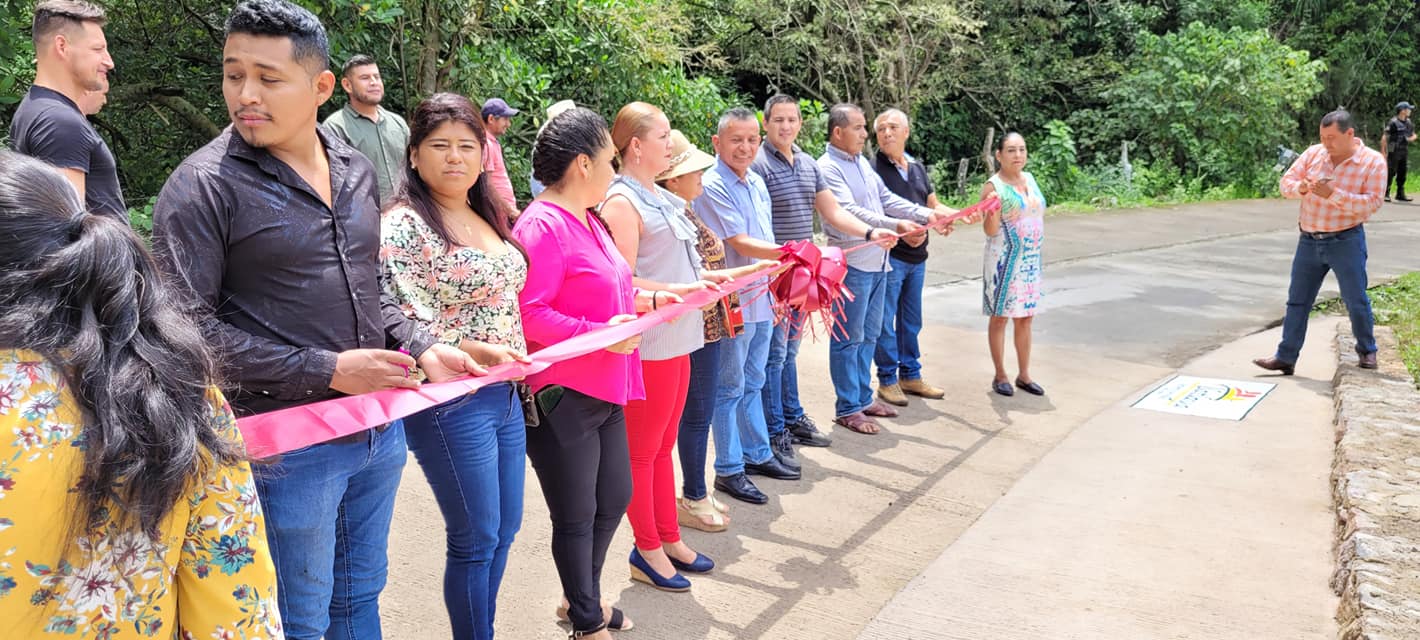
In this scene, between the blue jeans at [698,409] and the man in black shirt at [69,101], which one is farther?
the blue jeans at [698,409]

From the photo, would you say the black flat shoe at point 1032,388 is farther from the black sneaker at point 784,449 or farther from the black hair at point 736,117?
the black hair at point 736,117

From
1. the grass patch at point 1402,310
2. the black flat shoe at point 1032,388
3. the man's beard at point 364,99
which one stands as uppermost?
the man's beard at point 364,99

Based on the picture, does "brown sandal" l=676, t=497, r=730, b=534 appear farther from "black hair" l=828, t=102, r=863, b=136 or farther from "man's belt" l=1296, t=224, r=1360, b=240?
"man's belt" l=1296, t=224, r=1360, b=240

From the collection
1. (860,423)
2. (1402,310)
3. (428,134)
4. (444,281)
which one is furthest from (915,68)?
(444,281)

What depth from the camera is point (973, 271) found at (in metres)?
12.0

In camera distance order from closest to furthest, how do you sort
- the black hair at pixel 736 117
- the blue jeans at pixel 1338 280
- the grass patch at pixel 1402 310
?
Result: the black hair at pixel 736 117 < the blue jeans at pixel 1338 280 < the grass patch at pixel 1402 310

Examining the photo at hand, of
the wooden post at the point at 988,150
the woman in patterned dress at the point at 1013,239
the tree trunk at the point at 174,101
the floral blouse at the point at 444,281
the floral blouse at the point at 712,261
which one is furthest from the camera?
the wooden post at the point at 988,150

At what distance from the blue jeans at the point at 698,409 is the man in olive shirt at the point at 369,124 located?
219 cm

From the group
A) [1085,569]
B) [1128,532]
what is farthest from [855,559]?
[1128,532]

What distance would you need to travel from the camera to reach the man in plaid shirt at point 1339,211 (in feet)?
25.1

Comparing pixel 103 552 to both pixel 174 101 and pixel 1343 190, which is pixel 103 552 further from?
pixel 1343 190

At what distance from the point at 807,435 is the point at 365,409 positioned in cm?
411

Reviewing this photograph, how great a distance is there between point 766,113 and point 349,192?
3742mm

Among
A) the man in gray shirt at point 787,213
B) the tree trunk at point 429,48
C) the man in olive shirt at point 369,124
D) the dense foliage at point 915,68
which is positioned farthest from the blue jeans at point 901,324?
the tree trunk at point 429,48
